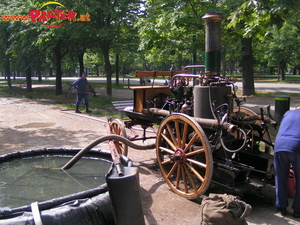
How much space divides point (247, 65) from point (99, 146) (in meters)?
10.9

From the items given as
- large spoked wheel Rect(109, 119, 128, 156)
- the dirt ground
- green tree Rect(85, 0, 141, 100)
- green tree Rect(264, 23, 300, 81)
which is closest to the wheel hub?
the dirt ground

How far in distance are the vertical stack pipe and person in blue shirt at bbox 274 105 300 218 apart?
1.05 metres

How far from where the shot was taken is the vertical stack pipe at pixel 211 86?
Answer: 4.76 m

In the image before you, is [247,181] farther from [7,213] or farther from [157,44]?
[157,44]

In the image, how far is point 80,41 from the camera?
17.9 m

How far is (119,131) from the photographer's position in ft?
21.2

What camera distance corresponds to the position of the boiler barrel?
15.6 ft

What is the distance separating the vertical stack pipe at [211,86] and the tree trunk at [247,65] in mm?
10081

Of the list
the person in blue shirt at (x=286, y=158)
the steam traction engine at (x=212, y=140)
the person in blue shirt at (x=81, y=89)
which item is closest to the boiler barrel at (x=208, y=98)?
the steam traction engine at (x=212, y=140)

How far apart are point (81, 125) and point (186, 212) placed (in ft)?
23.7

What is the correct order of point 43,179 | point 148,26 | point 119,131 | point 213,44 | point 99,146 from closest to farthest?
point 43,179 → point 213,44 → point 119,131 → point 99,146 → point 148,26

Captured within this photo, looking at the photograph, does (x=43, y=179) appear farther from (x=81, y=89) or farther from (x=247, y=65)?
(x=247, y=65)

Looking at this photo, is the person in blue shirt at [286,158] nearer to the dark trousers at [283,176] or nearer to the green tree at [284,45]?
the dark trousers at [283,176]

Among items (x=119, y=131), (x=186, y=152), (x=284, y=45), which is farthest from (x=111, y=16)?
(x=284, y=45)
